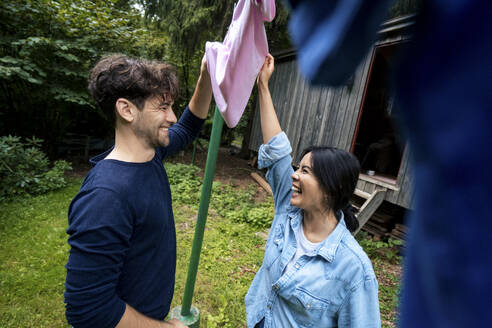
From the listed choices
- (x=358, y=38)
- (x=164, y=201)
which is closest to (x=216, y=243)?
(x=164, y=201)

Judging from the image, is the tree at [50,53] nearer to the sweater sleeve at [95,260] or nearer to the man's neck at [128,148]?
the man's neck at [128,148]

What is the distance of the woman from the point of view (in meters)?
1.46

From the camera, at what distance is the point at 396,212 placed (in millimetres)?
5762

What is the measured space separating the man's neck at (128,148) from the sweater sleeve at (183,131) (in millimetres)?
543

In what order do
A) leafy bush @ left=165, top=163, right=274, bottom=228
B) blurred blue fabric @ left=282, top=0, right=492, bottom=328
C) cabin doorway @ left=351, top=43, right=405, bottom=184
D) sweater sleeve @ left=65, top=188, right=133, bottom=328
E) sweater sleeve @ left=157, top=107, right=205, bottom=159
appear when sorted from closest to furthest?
blurred blue fabric @ left=282, top=0, right=492, bottom=328 < sweater sleeve @ left=65, top=188, right=133, bottom=328 < sweater sleeve @ left=157, top=107, right=205, bottom=159 < leafy bush @ left=165, top=163, right=274, bottom=228 < cabin doorway @ left=351, top=43, right=405, bottom=184

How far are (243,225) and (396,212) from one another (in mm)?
3224

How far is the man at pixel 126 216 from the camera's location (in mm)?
1096

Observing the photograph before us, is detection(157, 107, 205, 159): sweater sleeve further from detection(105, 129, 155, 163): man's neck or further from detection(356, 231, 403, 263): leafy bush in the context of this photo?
detection(356, 231, 403, 263): leafy bush

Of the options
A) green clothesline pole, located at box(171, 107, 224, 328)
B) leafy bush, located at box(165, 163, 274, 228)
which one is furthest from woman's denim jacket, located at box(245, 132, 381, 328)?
leafy bush, located at box(165, 163, 274, 228)

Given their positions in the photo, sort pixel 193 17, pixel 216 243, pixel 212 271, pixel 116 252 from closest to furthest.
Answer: pixel 116 252 → pixel 212 271 → pixel 216 243 → pixel 193 17

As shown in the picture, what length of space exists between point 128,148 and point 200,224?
826 millimetres

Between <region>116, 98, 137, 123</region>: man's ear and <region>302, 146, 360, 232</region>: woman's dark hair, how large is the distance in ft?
3.64

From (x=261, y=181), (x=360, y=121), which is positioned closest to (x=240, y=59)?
(x=261, y=181)

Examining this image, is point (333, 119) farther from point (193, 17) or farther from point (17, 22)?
point (17, 22)
